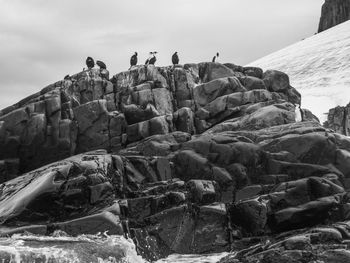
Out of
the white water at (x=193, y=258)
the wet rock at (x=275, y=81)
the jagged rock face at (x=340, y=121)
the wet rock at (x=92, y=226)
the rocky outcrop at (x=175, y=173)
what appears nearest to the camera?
the white water at (x=193, y=258)

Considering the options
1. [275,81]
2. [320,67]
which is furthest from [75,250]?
[320,67]

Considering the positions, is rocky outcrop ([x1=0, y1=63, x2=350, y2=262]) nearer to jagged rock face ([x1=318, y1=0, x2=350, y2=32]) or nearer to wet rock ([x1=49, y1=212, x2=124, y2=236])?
wet rock ([x1=49, y1=212, x2=124, y2=236])

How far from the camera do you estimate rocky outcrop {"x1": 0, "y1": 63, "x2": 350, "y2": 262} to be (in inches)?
825

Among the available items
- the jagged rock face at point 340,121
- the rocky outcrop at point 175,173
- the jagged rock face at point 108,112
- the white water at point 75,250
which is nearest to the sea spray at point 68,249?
the white water at point 75,250

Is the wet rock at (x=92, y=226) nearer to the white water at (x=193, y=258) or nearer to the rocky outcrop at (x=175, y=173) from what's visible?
the rocky outcrop at (x=175, y=173)

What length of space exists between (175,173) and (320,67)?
6108 cm

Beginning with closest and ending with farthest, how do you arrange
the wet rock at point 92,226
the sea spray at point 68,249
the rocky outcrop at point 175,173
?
the sea spray at point 68,249
the wet rock at point 92,226
the rocky outcrop at point 175,173

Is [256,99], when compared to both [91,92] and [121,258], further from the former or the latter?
[121,258]

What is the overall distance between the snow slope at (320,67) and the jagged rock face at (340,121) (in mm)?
3107

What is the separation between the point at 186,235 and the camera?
2100 centimetres

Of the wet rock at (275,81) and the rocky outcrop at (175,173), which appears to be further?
the wet rock at (275,81)

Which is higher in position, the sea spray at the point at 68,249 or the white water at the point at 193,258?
the sea spray at the point at 68,249

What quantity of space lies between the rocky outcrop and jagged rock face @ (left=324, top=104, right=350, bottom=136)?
20.3 m

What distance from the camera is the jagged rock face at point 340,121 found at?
173 ft
